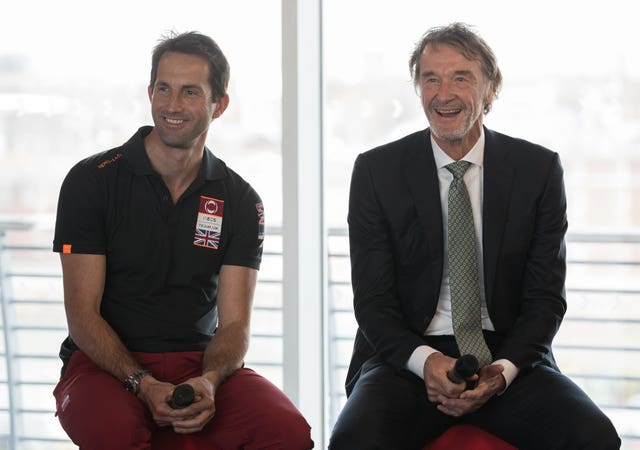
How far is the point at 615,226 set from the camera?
3.17 metres

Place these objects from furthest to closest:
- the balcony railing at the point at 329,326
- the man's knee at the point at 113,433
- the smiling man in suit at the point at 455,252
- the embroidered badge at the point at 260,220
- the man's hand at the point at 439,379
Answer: the balcony railing at the point at 329,326, the embroidered badge at the point at 260,220, the smiling man in suit at the point at 455,252, the man's hand at the point at 439,379, the man's knee at the point at 113,433

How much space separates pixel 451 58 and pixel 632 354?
1.49 metres

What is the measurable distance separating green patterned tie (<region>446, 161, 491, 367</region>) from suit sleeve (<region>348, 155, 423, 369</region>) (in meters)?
0.14

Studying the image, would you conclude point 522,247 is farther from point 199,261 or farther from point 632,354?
point 632,354

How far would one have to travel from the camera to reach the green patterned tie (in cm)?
236

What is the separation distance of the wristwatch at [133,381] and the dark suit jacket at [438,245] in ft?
2.03

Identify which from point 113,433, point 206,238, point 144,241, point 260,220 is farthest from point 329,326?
point 113,433

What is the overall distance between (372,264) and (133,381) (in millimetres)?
718

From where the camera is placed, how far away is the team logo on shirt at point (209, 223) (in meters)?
2.46

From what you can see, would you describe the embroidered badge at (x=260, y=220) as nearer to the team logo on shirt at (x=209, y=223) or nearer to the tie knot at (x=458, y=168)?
the team logo on shirt at (x=209, y=223)

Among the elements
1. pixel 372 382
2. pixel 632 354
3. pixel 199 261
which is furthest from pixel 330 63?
pixel 632 354

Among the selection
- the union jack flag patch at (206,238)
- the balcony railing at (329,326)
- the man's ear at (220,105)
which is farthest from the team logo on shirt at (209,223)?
the balcony railing at (329,326)

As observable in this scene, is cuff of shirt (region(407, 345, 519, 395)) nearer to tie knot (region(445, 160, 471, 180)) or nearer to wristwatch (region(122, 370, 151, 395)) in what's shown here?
tie knot (region(445, 160, 471, 180))

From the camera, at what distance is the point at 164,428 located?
7.40ft
